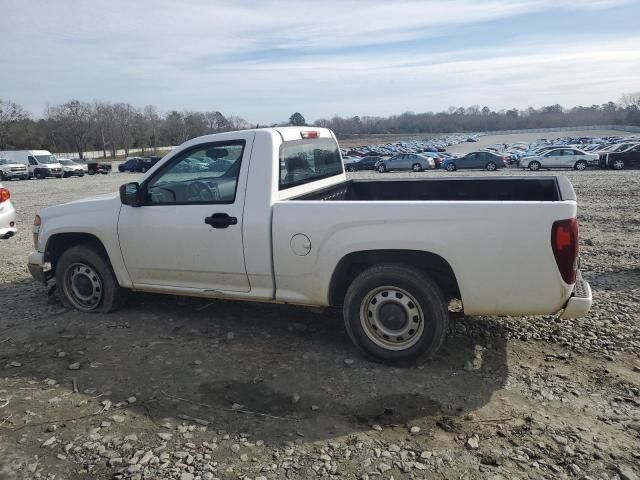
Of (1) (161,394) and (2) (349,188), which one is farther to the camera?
(2) (349,188)

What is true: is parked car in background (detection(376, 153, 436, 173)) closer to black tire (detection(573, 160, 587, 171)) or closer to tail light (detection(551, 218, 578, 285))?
black tire (detection(573, 160, 587, 171))

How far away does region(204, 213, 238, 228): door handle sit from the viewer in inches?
182

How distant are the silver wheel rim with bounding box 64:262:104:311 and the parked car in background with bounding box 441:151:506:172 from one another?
34305 millimetres

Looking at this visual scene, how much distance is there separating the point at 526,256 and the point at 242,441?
235cm

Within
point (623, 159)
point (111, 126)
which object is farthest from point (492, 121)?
point (623, 159)

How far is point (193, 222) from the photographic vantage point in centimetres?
482

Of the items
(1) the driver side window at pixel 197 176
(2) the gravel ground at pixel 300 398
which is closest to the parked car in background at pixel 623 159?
(2) the gravel ground at pixel 300 398

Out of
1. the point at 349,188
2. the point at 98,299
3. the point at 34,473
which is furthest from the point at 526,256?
the point at 98,299

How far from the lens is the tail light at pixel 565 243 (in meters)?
3.66

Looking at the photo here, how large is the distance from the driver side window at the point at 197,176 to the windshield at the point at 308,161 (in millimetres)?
463

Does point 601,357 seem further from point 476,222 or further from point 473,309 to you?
point 476,222

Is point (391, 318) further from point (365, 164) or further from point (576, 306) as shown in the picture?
point (365, 164)

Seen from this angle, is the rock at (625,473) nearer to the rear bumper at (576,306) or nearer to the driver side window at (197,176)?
the rear bumper at (576,306)

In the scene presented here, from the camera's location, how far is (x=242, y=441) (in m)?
3.39
